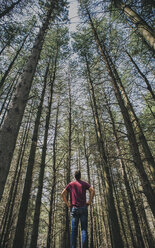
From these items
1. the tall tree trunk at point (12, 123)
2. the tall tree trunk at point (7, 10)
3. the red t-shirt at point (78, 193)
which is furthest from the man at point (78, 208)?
the tall tree trunk at point (7, 10)

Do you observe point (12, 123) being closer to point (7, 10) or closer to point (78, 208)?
point (78, 208)

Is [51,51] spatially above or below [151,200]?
above

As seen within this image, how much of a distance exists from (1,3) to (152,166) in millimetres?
9209

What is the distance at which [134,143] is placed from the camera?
3287 mm

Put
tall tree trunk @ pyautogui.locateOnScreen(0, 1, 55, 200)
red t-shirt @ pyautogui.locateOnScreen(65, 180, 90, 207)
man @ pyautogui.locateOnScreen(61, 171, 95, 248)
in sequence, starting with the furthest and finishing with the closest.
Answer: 1. red t-shirt @ pyautogui.locateOnScreen(65, 180, 90, 207)
2. man @ pyautogui.locateOnScreen(61, 171, 95, 248)
3. tall tree trunk @ pyautogui.locateOnScreen(0, 1, 55, 200)

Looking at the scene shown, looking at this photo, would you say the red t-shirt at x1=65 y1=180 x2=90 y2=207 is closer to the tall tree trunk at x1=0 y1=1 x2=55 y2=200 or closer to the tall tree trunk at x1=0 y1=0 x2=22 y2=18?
the tall tree trunk at x1=0 y1=1 x2=55 y2=200

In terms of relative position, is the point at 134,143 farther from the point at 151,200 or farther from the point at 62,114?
the point at 62,114

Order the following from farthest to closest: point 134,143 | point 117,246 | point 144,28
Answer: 1. point 117,246
2. point 134,143
3. point 144,28

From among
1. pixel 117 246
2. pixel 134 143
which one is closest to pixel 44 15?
pixel 134 143

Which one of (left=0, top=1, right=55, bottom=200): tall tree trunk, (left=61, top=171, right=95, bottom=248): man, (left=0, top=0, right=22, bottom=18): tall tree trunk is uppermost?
(left=0, top=0, right=22, bottom=18): tall tree trunk

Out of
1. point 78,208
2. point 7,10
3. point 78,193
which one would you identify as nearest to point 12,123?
point 78,193

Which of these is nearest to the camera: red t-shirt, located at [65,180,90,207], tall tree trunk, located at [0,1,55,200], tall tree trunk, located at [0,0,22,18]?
tall tree trunk, located at [0,1,55,200]

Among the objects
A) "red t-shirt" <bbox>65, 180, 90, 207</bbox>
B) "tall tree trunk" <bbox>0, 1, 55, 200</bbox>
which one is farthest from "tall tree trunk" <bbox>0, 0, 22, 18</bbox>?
"red t-shirt" <bbox>65, 180, 90, 207</bbox>

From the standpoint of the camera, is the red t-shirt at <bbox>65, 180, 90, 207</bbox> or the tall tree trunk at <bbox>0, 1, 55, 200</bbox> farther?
the red t-shirt at <bbox>65, 180, 90, 207</bbox>
